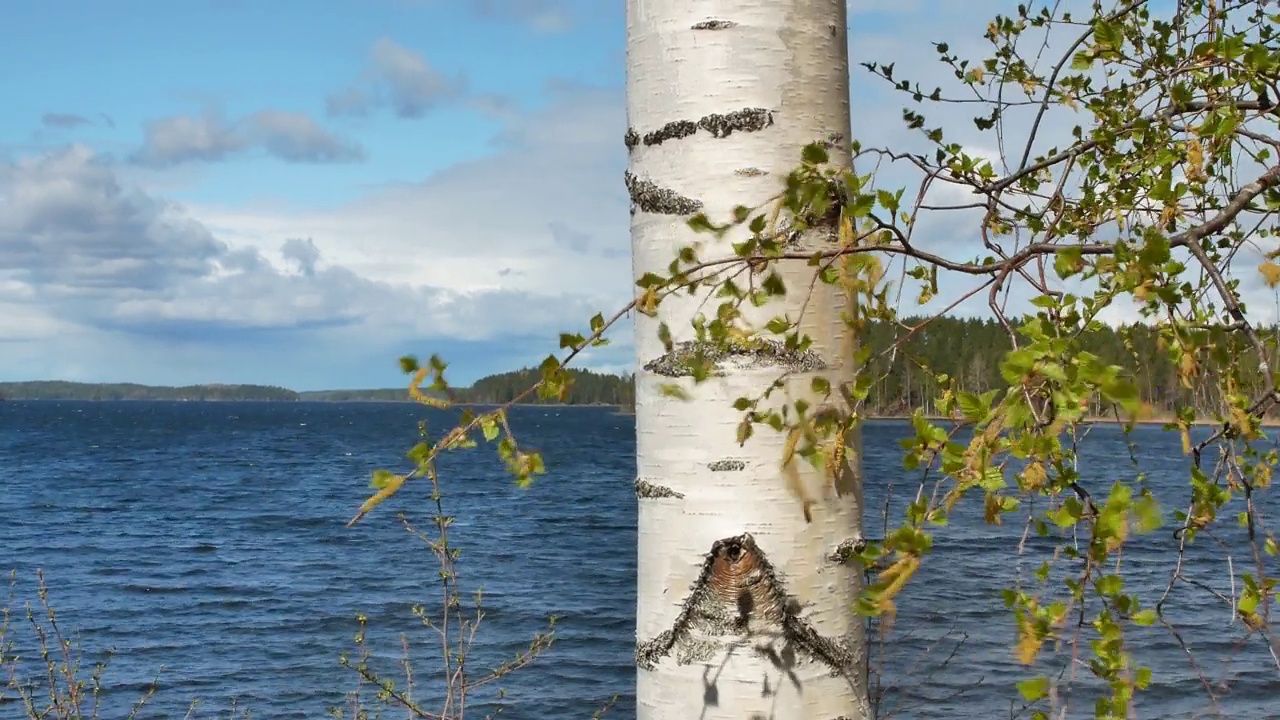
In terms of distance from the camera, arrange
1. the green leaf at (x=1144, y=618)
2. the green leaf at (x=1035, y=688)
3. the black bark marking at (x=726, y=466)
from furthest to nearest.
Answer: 1. the black bark marking at (x=726, y=466)
2. the green leaf at (x=1144, y=618)
3. the green leaf at (x=1035, y=688)

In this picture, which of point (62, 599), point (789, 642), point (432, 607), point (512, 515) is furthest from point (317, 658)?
point (512, 515)

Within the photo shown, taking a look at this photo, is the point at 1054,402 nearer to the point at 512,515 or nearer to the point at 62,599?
the point at 62,599

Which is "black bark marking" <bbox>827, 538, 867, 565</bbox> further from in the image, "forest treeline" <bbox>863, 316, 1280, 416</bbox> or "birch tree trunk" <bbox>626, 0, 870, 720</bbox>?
"forest treeline" <bbox>863, 316, 1280, 416</bbox>

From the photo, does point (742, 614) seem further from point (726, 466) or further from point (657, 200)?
point (657, 200)

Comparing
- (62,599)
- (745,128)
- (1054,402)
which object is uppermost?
(745,128)

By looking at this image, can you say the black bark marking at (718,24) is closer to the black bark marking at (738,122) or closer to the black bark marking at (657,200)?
the black bark marking at (738,122)

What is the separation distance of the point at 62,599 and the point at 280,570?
485 centimetres

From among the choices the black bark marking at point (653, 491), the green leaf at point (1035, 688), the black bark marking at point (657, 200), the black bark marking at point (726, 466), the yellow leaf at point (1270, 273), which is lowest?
the green leaf at point (1035, 688)

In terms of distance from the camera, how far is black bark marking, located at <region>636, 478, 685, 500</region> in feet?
6.03

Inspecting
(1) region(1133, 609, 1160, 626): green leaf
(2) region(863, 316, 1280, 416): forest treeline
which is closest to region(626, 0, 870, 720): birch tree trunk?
(2) region(863, 316, 1280, 416): forest treeline

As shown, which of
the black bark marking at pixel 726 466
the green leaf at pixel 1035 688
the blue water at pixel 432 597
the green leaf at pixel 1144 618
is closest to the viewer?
the green leaf at pixel 1035 688

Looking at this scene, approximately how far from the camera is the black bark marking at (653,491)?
6.03 feet

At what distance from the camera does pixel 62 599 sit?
2266cm

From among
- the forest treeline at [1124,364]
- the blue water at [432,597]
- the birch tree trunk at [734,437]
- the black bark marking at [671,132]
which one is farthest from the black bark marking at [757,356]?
the blue water at [432,597]
